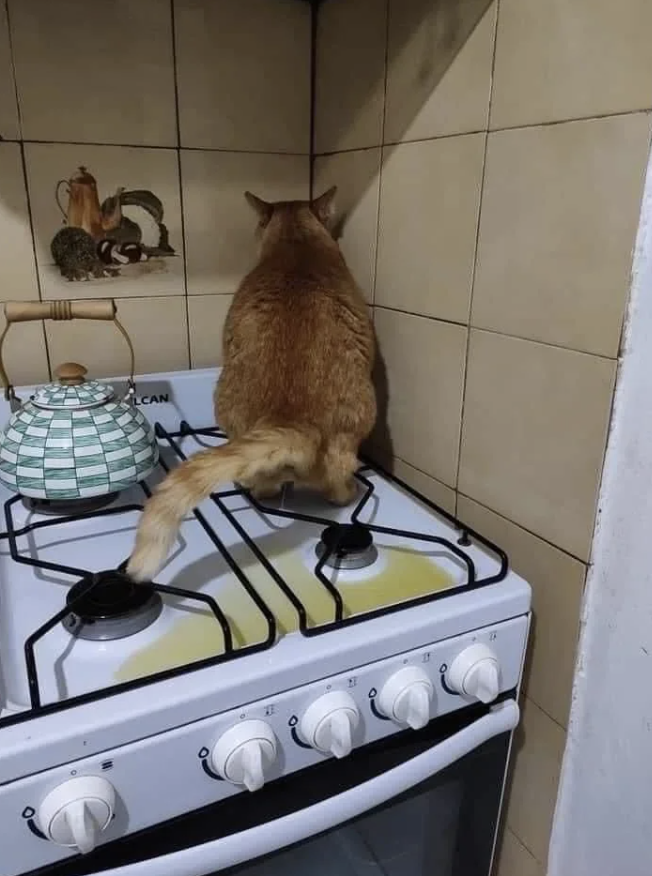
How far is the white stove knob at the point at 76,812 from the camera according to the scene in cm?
50

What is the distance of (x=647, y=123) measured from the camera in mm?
579

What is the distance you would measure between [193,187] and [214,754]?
81cm

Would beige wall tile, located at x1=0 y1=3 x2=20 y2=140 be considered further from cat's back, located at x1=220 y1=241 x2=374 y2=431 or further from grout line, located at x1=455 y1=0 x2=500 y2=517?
grout line, located at x1=455 y1=0 x2=500 y2=517

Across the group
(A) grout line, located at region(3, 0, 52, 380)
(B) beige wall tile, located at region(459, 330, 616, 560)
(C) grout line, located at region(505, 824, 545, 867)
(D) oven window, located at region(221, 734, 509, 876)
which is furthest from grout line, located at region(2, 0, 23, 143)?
(C) grout line, located at region(505, 824, 545, 867)

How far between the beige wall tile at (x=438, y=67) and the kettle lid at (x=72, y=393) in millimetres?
515

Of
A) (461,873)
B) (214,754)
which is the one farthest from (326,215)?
(461,873)

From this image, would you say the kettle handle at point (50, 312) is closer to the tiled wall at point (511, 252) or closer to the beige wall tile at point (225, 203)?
the beige wall tile at point (225, 203)

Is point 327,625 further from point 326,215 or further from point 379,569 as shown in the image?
point 326,215

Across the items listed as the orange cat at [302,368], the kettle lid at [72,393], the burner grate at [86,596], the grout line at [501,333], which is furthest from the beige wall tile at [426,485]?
the kettle lid at [72,393]

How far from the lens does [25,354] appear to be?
997 millimetres

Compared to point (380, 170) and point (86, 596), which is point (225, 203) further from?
point (86, 596)

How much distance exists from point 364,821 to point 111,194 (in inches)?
34.2

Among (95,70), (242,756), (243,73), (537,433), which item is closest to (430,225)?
(537,433)

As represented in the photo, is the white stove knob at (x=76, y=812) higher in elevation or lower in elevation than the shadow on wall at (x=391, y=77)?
lower
